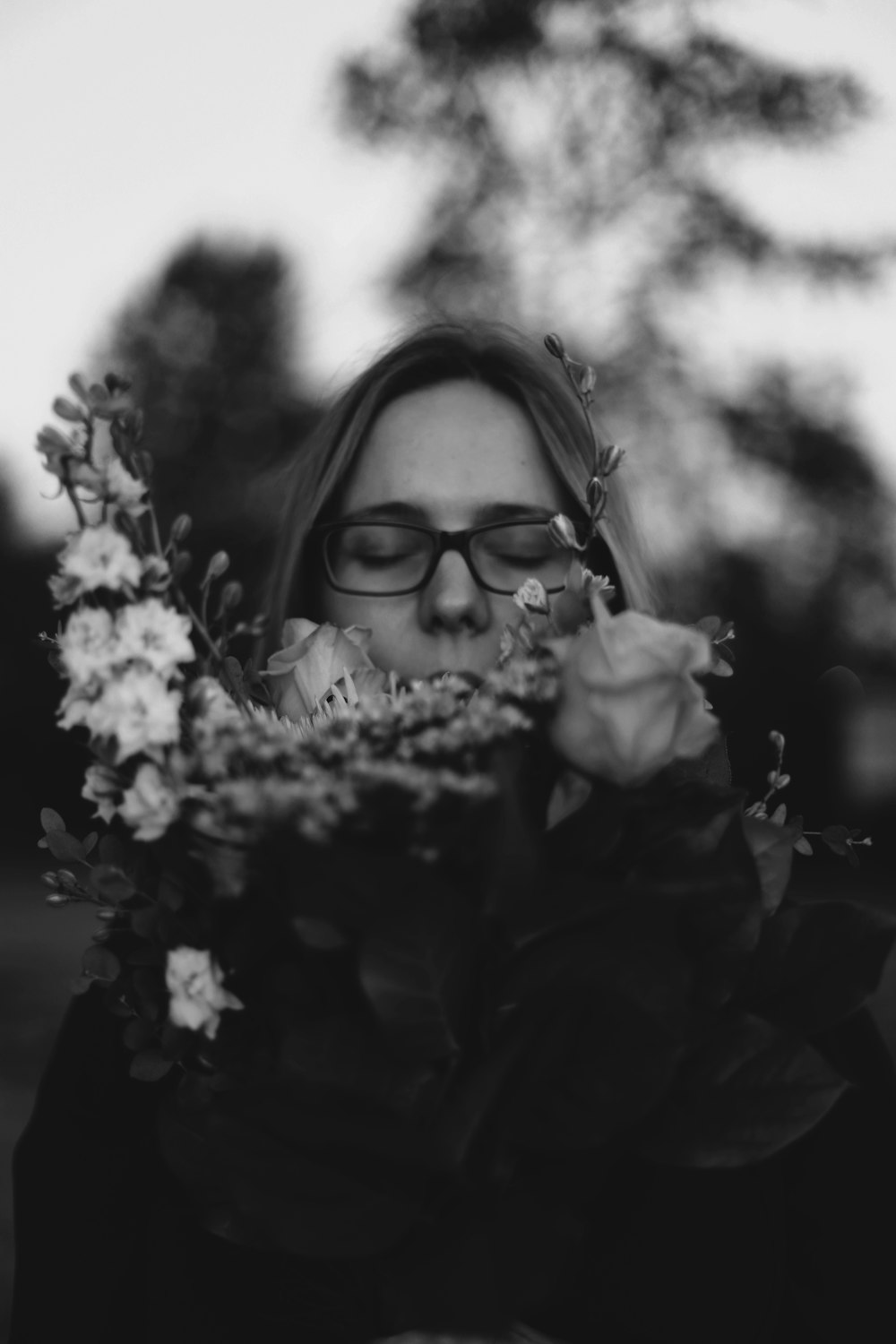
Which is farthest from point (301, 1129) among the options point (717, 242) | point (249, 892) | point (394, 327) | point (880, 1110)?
point (717, 242)

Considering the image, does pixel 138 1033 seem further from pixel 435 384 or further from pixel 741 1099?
pixel 435 384

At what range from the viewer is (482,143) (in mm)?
11195

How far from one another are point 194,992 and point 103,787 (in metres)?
0.21

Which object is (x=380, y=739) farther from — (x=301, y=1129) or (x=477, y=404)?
(x=477, y=404)

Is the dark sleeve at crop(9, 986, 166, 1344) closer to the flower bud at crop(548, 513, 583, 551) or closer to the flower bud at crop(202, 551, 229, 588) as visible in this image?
the flower bud at crop(202, 551, 229, 588)

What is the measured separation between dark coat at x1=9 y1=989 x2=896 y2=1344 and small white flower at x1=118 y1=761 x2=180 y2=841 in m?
0.54

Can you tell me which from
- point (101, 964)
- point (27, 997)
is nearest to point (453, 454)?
point (101, 964)

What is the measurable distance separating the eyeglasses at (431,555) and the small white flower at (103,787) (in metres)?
0.65

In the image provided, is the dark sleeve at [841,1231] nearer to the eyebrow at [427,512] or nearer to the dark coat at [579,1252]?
the dark coat at [579,1252]

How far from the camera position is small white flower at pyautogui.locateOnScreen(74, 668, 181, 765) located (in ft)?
3.76

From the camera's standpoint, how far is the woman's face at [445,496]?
1.77 meters

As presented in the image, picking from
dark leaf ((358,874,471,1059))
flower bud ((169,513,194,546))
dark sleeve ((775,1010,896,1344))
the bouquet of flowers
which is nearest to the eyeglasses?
the bouquet of flowers

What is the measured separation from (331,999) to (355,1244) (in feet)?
0.75

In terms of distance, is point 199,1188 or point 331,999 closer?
point 331,999
